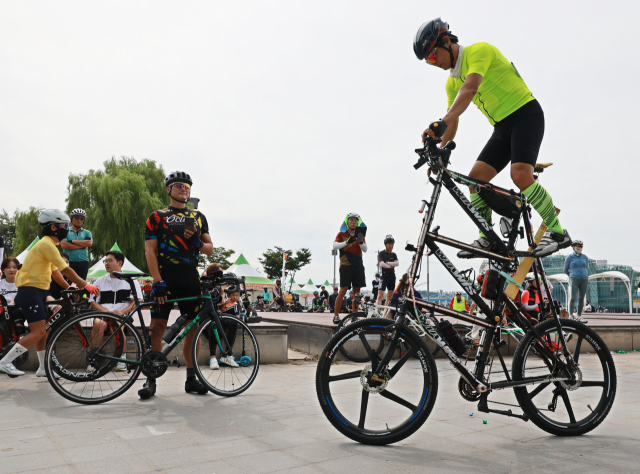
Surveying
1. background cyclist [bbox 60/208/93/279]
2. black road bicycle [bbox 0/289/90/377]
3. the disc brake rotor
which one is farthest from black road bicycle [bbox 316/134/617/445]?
background cyclist [bbox 60/208/93/279]

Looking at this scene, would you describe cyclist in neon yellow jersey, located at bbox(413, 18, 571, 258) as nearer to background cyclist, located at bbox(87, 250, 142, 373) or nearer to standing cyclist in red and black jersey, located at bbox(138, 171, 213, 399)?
standing cyclist in red and black jersey, located at bbox(138, 171, 213, 399)

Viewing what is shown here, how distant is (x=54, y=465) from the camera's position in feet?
8.80

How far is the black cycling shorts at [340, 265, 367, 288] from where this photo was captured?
848cm

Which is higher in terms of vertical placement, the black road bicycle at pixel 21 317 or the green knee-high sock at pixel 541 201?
the green knee-high sock at pixel 541 201

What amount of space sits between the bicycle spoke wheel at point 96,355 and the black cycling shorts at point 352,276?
441 centimetres

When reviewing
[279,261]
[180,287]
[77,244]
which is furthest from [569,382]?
[279,261]

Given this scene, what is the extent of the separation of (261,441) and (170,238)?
237cm

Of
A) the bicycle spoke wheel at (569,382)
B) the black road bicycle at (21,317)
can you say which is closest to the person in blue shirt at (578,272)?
→ the bicycle spoke wheel at (569,382)

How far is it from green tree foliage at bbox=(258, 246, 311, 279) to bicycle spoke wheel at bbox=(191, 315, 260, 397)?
61.4 m

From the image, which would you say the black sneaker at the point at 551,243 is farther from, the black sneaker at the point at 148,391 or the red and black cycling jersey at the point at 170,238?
the black sneaker at the point at 148,391

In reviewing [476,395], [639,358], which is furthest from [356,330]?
[639,358]

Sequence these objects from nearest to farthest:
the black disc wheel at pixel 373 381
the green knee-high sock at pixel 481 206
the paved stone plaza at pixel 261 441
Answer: the paved stone plaza at pixel 261 441 < the black disc wheel at pixel 373 381 < the green knee-high sock at pixel 481 206

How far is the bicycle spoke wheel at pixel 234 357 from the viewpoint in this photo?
15.7 ft

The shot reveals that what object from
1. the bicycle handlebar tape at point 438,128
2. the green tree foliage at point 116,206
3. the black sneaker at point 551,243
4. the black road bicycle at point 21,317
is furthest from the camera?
the green tree foliage at point 116,206
